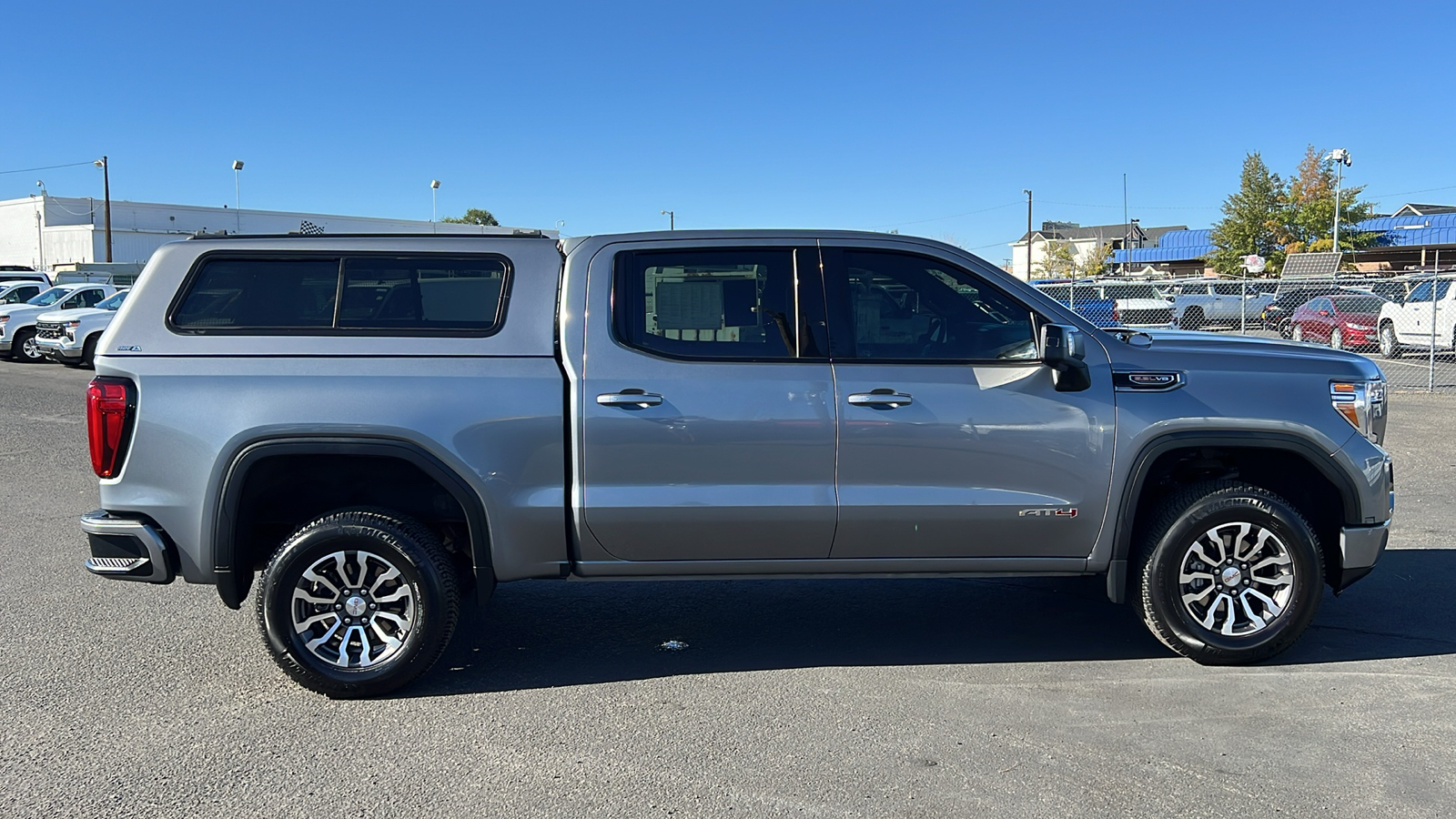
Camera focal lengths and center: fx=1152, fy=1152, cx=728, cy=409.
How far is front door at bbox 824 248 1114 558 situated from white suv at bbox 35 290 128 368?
20.1 m

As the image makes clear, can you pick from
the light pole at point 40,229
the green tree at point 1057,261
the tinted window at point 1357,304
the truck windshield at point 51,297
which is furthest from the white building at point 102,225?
the tinted window at point 1357,304

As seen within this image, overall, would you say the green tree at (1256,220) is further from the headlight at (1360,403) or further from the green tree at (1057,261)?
the headlight at (1360,403)

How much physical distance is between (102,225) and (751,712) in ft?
236

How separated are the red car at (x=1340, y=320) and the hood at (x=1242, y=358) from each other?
20240mm

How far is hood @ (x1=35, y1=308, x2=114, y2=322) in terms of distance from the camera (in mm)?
21906

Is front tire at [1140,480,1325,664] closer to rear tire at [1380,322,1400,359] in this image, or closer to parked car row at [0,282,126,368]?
parked car row at [0,282,126,368]

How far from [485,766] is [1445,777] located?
3.30 m

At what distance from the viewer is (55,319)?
22.1m

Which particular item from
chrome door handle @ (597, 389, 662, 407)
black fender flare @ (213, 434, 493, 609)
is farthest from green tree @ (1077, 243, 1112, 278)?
black fender flare @ (213, 434, 493, 609)

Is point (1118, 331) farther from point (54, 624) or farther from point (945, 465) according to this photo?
point (54, 624)

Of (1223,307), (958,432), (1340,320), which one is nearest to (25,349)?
(958,432)

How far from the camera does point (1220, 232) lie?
58.8 meters

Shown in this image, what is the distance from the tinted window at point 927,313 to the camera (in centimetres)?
497

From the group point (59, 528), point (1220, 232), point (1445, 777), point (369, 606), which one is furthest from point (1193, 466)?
point (1220, 232)
